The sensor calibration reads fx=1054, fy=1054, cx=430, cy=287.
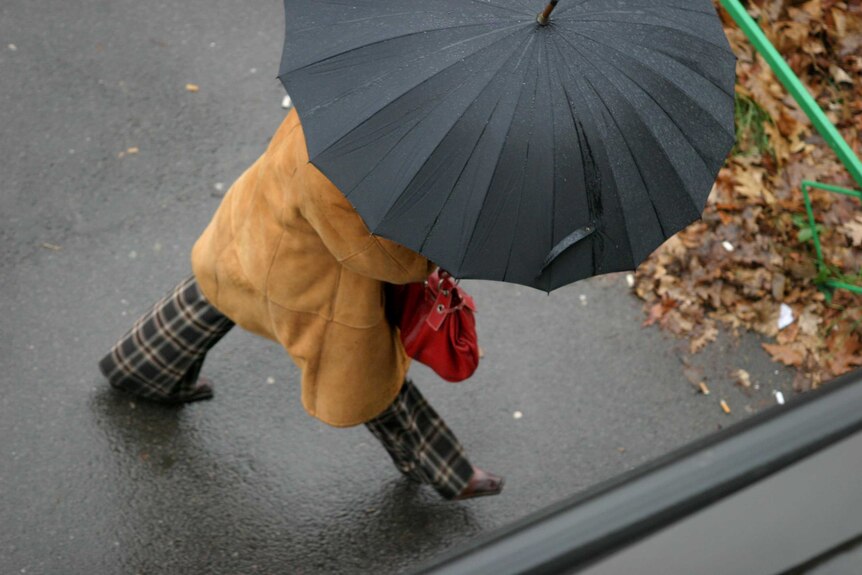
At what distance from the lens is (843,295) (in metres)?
4.85

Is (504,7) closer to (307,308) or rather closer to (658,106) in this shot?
(658,106)

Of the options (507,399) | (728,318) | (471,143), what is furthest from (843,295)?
(471,143)

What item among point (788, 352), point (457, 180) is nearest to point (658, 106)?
point (457, 180)

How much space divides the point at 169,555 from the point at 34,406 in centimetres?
77

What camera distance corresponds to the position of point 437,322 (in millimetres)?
3016

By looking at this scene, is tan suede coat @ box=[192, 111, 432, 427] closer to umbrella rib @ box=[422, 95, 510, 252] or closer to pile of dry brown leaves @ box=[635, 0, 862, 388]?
umbrella rib @ box=[422, 95, 510, 252]

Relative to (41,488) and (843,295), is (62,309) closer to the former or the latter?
(41,488)

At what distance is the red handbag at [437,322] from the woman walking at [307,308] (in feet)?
0.23

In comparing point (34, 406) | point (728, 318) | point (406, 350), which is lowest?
point (34, 406)

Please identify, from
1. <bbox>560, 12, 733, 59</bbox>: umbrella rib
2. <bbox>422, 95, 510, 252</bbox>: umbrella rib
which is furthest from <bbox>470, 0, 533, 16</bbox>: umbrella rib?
<bbox>422, 95, 510, 252</bbox>: umbrella rib

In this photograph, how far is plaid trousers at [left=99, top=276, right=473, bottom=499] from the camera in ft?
11.3

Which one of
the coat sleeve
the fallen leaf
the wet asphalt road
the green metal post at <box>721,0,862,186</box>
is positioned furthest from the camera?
the fallen leaf

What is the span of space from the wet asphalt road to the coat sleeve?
1498 millimetres

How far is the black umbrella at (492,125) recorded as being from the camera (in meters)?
2.34
